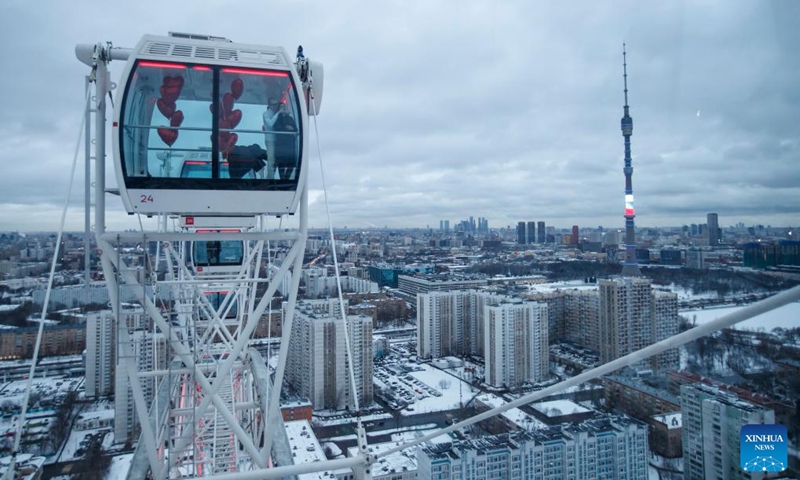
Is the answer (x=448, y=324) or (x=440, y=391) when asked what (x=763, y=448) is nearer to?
(x=440, y=391)

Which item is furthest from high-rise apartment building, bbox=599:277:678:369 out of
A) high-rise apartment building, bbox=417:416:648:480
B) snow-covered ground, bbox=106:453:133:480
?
snow-covered ground, bbox=106:453:133:480

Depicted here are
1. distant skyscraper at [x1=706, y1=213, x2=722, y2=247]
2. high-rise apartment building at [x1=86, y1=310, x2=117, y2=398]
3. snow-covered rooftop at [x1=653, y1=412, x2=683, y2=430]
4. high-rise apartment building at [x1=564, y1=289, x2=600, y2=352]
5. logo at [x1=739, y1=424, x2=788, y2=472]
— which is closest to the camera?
logo at [x1=739, y1=424, x2=788, y2=472]

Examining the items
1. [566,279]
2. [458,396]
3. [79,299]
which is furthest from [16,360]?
[566,279]

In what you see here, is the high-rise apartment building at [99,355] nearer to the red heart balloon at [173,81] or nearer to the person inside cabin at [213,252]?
the person inside cabin at [213,252]

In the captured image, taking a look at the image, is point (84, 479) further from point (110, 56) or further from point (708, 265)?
point (708, 265)

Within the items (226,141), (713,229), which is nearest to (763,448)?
(713,229)

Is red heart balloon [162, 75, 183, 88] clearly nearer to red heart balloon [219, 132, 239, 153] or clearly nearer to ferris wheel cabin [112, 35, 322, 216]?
ferris wheel cabin [112, 35, 322, 216]
